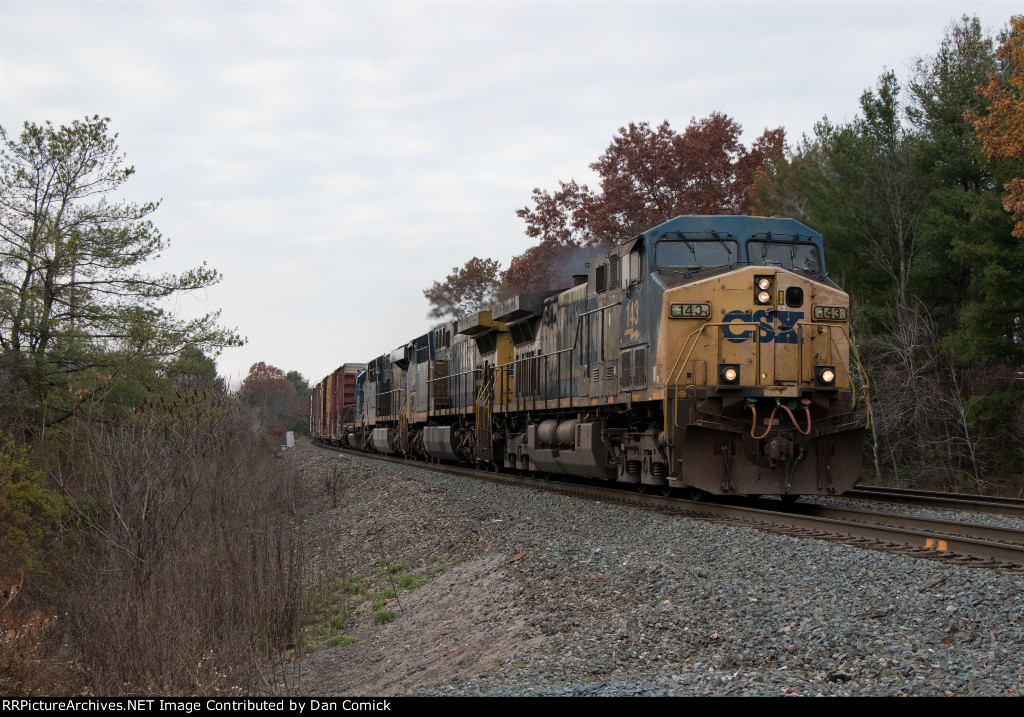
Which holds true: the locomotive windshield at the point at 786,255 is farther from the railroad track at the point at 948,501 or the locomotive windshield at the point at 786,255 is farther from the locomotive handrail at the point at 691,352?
the railroad track at the point at 948,501

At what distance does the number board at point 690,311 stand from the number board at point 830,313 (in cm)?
146

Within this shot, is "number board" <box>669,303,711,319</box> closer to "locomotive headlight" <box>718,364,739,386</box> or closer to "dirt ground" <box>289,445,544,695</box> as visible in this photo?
"locomotive headlight" <box>718,364,739,386</box>

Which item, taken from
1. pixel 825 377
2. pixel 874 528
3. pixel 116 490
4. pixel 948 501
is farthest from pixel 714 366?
pixel 116 490

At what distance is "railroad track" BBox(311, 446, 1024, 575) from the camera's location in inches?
296

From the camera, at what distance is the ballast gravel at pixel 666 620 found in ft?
16.0

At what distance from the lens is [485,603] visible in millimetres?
8266

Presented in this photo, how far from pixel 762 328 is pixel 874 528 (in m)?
2.99

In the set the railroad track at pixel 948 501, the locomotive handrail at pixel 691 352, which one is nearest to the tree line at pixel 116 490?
the locomotive handrail at pixel 691 352

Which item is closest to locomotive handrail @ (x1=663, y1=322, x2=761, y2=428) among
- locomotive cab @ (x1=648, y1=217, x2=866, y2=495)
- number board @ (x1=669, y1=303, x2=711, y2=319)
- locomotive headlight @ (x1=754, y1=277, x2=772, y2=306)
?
locomotive cab @ (x1=648, y1=217, x2=866, y2=495)

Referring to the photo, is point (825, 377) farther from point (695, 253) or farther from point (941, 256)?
point (941, 256)

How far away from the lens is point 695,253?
11.9 m

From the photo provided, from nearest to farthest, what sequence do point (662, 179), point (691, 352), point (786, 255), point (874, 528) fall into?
point (874, 528)
point (691, 352)
point (786, 255)
point (662, 179)

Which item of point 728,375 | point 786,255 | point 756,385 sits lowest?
point 756,385
